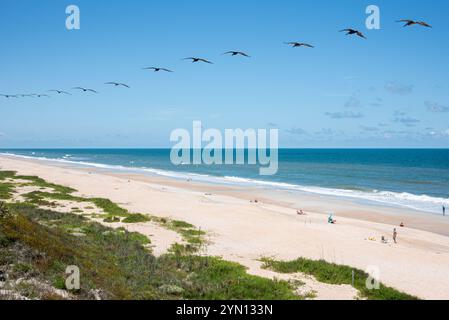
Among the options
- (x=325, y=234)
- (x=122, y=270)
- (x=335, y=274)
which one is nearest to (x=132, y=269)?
(x=122, y=270)

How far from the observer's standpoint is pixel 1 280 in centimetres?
1069

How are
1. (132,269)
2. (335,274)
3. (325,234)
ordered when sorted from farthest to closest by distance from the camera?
(325,234) < (335,274) < (132,269)

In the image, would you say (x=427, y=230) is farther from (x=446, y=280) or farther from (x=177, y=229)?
(x=177, y=229)

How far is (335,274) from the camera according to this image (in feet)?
55.3

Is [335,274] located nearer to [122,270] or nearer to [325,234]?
[122,270]

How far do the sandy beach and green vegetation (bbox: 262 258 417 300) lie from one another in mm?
672

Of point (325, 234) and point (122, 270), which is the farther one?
point (325, 234)

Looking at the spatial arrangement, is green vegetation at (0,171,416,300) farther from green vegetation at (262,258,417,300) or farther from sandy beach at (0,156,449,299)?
sandy beach at (0,156,449,299)

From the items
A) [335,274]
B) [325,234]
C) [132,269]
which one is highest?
[132,269]

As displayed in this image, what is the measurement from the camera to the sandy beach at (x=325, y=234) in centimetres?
1886

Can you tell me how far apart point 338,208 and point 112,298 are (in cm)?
3565

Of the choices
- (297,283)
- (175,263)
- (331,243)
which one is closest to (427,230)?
(331,243)

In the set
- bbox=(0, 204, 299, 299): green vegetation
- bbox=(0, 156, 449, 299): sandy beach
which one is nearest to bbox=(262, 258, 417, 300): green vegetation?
bbox=(0, 156, 449, 299): sandy beach

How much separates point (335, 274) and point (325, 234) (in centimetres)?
1119
